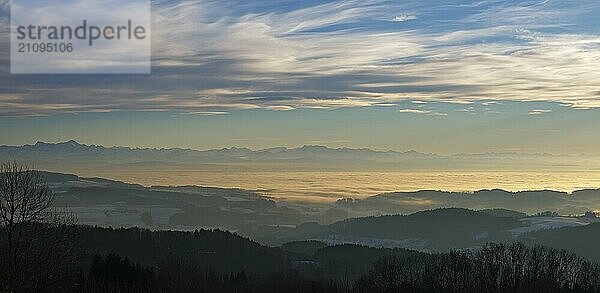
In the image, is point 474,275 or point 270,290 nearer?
point 474,275

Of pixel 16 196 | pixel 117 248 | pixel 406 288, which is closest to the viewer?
pixel 16 196

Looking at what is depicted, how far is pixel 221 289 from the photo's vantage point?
126 metres

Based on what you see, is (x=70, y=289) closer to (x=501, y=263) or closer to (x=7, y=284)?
(x=7, y=284)

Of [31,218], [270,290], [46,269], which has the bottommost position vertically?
[270,290]

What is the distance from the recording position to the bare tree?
4581 centimetres

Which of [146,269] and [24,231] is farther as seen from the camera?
[146,269]

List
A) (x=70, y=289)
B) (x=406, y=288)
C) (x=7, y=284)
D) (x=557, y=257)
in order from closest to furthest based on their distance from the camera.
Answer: (x=7, y=284), (x=70, y=289), (x=406, y=288), (x=557, y=257)

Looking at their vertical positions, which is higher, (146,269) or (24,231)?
(24,231)

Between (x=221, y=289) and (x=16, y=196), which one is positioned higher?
(x=16, y=196)

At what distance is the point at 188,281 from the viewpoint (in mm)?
122875

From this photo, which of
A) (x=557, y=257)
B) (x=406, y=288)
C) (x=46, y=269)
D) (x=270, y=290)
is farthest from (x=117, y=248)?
(x=46, y=269)

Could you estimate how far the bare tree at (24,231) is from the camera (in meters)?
45.8

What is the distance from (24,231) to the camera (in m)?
47.9

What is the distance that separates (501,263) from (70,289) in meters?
72.8
